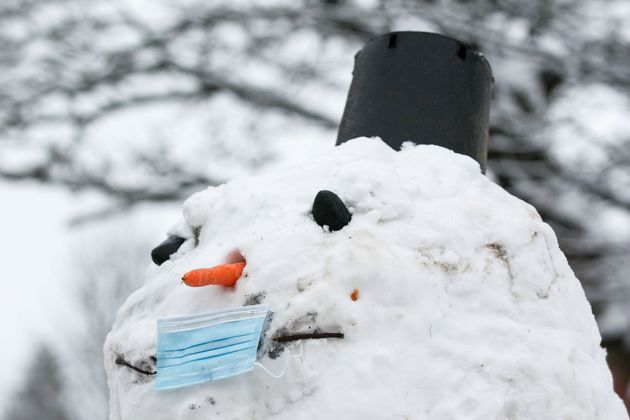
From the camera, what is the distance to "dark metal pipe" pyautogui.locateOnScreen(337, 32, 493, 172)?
1614 mm

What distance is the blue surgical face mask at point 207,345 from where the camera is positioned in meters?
1.15

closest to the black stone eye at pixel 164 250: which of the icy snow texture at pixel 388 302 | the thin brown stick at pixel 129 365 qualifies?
the icy snow texture at pixel 388 302

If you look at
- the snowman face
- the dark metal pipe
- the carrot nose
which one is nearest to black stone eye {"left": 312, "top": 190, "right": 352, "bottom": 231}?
the snowman face

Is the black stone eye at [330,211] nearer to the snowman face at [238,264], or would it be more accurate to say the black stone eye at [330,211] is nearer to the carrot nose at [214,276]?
the snowman face at [238,264]

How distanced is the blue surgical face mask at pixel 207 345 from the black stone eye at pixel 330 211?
0.75ft

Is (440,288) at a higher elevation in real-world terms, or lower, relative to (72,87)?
higher

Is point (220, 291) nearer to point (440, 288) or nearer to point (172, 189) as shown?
point (440, 288)

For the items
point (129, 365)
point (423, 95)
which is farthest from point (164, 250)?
point (423, 95)

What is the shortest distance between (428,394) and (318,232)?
0.39 meters

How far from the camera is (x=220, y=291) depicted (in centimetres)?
127

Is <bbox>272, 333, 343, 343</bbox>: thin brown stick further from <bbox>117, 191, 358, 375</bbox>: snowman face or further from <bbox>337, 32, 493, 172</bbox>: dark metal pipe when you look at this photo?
<bbox>337, 32, 493, 172</bbox>: dark metal pipe

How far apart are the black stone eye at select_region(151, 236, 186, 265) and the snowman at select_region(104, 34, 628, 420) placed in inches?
3.4

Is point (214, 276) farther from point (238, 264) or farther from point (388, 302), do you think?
point (388, 302)

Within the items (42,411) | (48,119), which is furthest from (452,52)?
(42,411)
